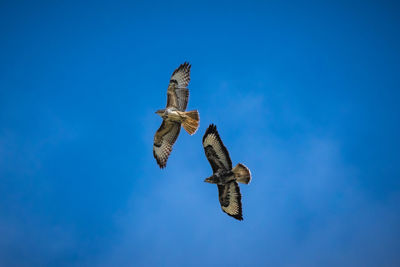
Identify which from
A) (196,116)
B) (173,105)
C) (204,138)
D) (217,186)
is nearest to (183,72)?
(173,105)

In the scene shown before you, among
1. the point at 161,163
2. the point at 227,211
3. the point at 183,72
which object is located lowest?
the point at 227,211

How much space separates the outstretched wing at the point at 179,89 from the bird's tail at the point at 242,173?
3.00 m

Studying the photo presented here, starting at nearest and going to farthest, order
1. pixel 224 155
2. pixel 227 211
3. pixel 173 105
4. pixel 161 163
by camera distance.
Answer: pixel 224 155 < pixel 227 211 < pixel 173 105 < pixel 161 163

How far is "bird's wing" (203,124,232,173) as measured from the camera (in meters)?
8.78

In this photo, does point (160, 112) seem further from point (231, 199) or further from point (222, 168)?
point (231, 199)

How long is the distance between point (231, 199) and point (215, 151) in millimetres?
1570

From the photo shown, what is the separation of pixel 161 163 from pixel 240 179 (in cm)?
378

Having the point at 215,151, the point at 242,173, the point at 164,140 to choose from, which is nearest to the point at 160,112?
the point at 164,140

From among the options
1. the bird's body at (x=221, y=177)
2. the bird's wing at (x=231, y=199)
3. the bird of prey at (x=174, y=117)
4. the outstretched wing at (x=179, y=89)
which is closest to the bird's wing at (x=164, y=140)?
the bird of prey at (x=174, y=117)

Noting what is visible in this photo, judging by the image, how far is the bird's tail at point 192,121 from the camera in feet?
32.9

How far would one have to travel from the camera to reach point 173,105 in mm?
10758

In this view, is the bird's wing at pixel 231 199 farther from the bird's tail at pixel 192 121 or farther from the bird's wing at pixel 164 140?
the bird's wing at pixel 164 140

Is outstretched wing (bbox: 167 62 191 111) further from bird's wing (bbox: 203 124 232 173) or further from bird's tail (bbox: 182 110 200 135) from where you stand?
bird's wing (bbox: 203 124 232 173)

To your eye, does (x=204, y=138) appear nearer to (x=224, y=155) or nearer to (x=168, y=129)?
(x=224, y=155)
